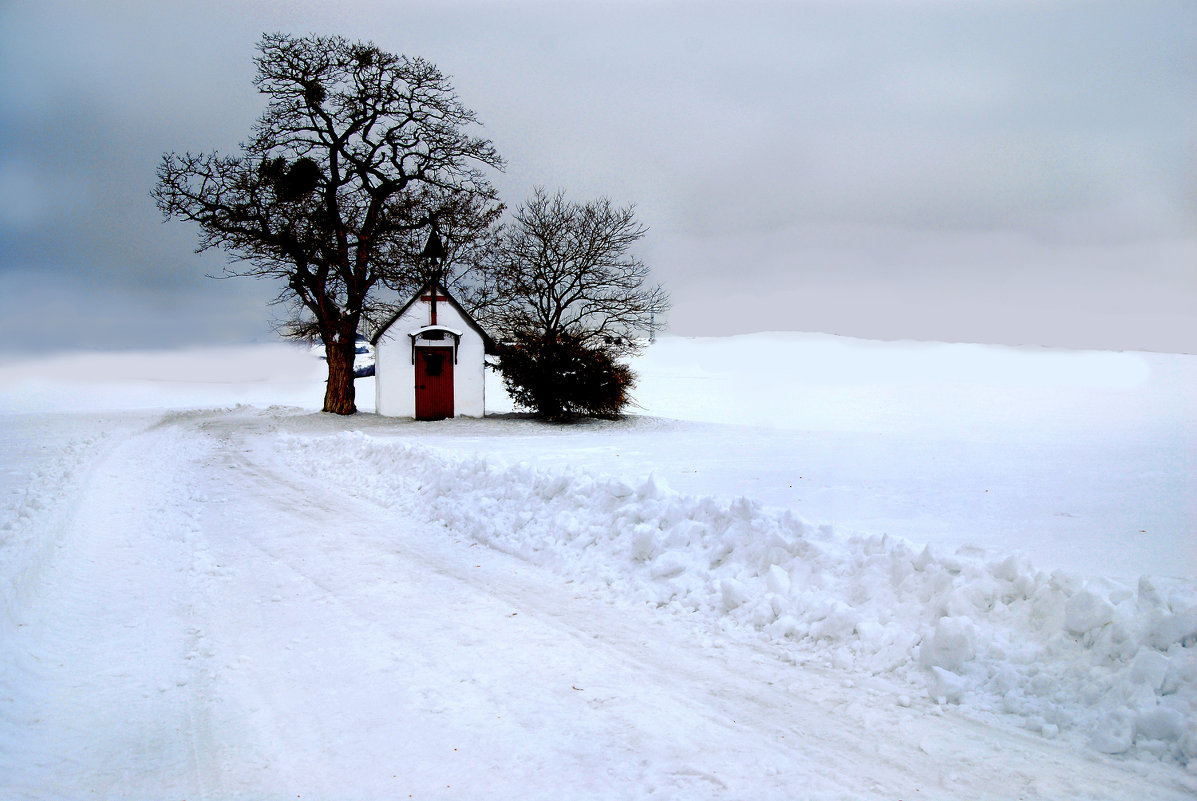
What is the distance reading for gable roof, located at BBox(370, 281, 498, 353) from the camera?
87.7 feet

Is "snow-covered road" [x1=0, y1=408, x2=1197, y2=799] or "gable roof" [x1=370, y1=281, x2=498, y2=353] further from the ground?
"gable roof" [x1=370, y1=281, x2=498, y2=353]

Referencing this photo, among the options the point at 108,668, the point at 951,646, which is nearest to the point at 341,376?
the point at 108,668

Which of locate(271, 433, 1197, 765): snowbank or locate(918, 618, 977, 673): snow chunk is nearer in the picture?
locate(271, 433, 1197, 765): snowbank

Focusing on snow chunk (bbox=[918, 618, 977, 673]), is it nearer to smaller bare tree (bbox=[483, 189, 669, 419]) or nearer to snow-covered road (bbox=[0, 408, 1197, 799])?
snow-covered road (bbox=[0, 408, 1197, 799])

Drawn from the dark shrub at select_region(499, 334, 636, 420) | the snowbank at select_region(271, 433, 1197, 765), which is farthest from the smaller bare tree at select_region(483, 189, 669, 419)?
the snowbank at select_region(271, 433, 1197, 765)

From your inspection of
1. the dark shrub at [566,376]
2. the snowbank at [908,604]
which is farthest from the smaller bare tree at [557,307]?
the snowbank at [908,604]

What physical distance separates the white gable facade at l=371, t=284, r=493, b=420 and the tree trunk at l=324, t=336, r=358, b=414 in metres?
2.13

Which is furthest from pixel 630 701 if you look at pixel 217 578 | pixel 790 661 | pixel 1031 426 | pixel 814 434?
pixel 1031 426

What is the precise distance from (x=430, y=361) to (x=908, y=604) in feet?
76.4

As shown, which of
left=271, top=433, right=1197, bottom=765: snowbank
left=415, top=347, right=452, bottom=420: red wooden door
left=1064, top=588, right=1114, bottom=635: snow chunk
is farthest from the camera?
left=415, top=347, right=452, bottom=420: red wooden door

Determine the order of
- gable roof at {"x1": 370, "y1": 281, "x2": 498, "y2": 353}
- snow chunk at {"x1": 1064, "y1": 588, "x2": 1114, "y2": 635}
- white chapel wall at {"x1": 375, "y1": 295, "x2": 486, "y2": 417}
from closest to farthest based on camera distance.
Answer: snow chunk at {"x1": 1064, "y1": 588, "x2": 1114, "y2": 635}, gable roof at {"x1": 370, "y1": 281, "x2": 498, "y2": 353}, white chapel wall at {"x1": 375, "y1": 295, "x2": 486, "y2": 417}

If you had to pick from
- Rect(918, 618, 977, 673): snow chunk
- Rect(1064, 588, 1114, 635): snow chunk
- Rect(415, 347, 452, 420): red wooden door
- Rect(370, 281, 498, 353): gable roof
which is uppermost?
Rect(370, 281, 498, 353): gable roof

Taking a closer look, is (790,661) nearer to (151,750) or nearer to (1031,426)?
(151,750)

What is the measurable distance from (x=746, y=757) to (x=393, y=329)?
2526cm
